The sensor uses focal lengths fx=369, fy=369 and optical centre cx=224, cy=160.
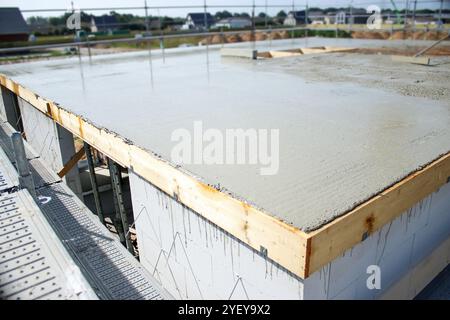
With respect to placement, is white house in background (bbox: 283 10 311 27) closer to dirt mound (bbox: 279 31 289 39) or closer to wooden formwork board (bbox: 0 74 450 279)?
dirt mound (bbox: 279 31 289 39)

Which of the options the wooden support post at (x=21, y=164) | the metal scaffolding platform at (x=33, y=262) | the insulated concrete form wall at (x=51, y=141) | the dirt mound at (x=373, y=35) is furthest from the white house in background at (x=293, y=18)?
the metal scaffolding platform at (x=33, y=262)

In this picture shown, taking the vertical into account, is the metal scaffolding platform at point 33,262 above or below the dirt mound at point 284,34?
below

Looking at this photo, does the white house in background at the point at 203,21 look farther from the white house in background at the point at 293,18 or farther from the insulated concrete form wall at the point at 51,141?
the insulated concrete form wall at the point at 51,141

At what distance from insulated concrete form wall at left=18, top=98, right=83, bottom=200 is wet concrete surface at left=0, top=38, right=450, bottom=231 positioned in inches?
22.3

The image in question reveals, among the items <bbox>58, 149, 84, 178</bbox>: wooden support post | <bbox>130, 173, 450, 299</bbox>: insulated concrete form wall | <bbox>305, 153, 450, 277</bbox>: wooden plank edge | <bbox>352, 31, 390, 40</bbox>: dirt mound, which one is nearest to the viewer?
<bbox>305, 153, 450, 277</bbox>: wooden plank edge

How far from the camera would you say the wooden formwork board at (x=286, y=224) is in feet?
6.09

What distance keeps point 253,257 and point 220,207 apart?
0.40 meters

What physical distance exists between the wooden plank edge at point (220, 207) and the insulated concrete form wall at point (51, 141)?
2.29 meters

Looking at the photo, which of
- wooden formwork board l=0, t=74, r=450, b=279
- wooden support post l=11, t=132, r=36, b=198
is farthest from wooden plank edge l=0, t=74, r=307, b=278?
wooden support post l=11, t=132, r=36, b=198

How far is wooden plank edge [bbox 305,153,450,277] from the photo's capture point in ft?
6.08

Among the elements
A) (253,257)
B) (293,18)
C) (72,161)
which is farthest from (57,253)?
(293,18)

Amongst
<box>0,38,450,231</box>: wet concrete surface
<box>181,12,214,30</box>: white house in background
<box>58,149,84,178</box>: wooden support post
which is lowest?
<box>58,149,84,178</box>: wooden support post
